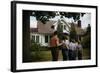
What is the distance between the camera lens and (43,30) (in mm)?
1526

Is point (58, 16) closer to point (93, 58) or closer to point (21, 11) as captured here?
point (21, 11)

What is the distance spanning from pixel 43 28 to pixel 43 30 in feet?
0.05

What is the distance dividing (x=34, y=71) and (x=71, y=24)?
43 cm

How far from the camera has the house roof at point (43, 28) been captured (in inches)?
59.5

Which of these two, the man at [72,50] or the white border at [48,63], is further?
the man at [72,50]

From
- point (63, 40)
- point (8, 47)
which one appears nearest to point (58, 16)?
point (63, 40)

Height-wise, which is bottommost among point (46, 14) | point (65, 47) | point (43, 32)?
point (65, 47)

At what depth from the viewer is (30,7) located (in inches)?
58.2

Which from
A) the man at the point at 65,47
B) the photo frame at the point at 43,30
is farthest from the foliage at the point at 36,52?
the man at the point at 65,47

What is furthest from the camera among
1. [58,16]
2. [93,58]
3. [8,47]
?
[93,58]

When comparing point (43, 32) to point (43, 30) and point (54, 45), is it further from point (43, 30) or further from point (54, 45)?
point (54, 45)

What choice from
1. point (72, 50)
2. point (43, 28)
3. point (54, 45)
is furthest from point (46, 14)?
point (72, 50)

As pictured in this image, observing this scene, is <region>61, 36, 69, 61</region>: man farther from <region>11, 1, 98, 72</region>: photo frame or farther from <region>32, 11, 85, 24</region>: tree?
<region>32, 11, 85, 24</region>: tree

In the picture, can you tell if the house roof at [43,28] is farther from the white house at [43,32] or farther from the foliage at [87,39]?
the foliage at [87,39]
